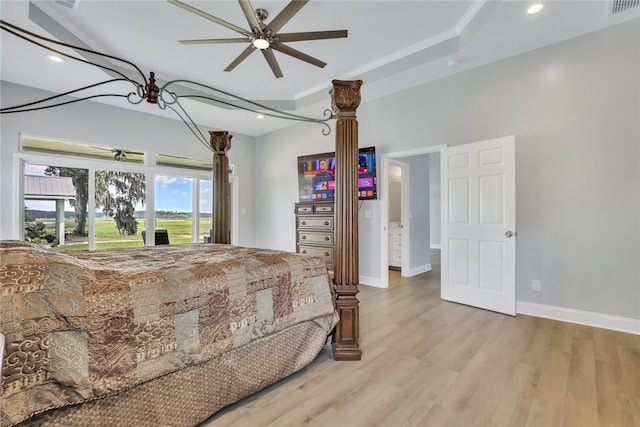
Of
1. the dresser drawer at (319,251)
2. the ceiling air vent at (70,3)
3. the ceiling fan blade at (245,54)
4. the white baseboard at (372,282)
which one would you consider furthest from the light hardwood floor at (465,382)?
the ceiling air vent at (70,3)

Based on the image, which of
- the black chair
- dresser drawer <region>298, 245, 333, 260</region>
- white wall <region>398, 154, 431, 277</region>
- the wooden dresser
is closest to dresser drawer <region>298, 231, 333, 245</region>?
the wooden dresser

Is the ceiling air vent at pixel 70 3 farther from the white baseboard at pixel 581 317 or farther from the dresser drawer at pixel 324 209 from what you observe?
the white baseboard at pixel 581 317

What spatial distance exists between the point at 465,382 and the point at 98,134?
5.66m

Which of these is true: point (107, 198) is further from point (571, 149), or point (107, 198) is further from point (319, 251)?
point (571, 149)

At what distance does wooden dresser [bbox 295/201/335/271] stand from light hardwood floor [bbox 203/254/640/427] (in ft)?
5.89

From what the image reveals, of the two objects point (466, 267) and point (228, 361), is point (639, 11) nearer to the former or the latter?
point (466, 267)

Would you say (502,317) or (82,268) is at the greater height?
(82,268)

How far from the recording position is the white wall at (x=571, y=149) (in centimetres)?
279

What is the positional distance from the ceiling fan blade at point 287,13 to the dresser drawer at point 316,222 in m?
2.79

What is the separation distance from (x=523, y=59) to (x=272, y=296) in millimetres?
3798

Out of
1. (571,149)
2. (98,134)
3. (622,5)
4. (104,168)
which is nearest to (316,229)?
(571,149)

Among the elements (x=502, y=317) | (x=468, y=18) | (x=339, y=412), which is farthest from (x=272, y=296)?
(x=468, y=18)

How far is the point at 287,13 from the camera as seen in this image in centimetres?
209

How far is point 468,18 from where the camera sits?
2.88 meters
